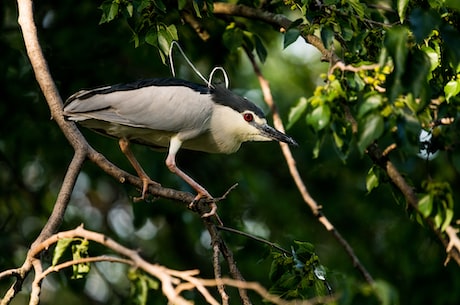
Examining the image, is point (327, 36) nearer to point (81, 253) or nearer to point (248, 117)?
point (248, 117)

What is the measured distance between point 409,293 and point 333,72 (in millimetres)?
4293

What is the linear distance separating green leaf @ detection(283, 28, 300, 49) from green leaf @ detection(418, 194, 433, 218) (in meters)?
0.96

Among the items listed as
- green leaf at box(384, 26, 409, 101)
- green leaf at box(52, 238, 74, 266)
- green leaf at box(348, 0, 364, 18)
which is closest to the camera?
green leaf at box(384, 26, 409, 101)

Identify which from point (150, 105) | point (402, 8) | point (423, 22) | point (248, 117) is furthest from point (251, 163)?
point (423, 22)

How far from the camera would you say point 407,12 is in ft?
13.0

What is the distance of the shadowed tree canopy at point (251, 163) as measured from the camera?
3488mm

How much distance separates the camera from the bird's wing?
14.2ft

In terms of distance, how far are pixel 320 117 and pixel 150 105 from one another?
969 millimetres

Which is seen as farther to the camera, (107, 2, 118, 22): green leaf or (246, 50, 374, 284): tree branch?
(246, 50, 374, 284): tree branch

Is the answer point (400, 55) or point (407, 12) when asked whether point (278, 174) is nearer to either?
point (407, 12)

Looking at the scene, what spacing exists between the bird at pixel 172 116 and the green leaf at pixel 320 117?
688mm

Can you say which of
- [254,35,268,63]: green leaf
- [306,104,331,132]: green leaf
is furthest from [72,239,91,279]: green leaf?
Answer: [254,35,268,63]: green leaf

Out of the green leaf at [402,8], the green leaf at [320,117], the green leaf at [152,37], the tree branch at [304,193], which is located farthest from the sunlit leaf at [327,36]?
the tree branch at [304,193]

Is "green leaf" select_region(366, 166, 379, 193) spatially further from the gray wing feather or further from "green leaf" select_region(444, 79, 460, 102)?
the gray wing feather
